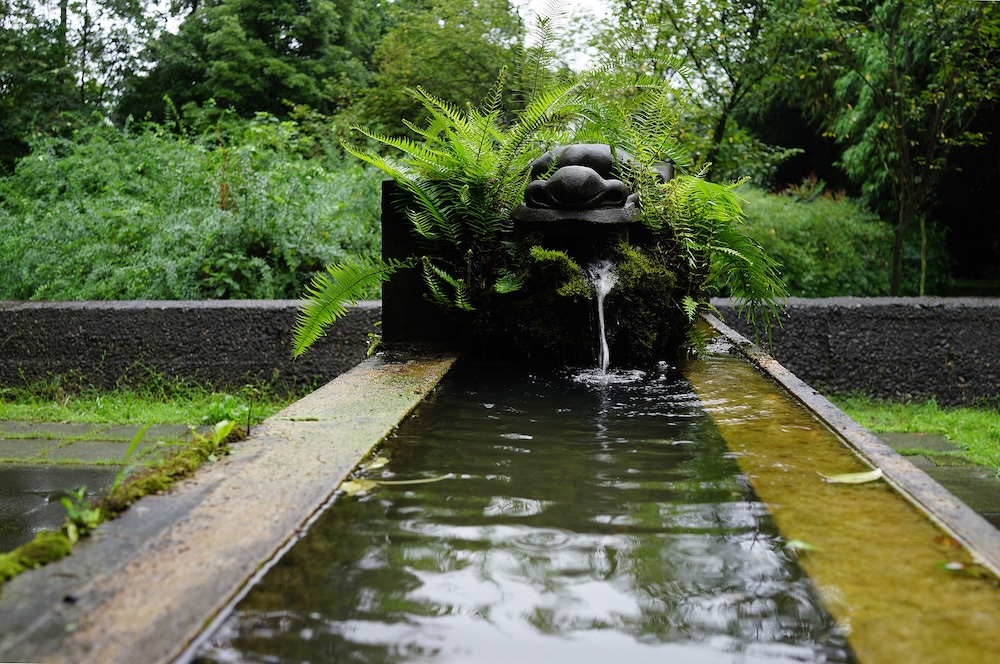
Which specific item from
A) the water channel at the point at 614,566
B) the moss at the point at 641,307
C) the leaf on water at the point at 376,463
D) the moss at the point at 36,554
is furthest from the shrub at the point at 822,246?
the moss at the point at 36,554

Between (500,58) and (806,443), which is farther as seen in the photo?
(500,58)

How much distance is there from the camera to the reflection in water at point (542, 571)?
136 cm

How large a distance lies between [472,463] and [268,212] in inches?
237

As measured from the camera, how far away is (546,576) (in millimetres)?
1629

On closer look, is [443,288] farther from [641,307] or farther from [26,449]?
[26,449]

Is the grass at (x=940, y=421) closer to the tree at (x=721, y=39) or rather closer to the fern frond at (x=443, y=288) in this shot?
the fern frond at (x=443, y=288)

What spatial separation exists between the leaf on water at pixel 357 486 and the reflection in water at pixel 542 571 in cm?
5

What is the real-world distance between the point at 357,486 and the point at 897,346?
5621 mm

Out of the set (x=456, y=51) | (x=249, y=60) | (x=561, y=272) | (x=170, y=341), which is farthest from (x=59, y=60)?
(x=561, y=272)

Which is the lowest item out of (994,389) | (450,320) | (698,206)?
(994,389)

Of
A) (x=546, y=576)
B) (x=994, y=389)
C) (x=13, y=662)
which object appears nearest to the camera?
(x=13, y=662)

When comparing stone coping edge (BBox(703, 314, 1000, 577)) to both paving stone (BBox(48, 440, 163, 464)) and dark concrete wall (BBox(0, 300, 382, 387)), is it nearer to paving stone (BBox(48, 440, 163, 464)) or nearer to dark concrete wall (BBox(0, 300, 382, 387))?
paving stone (BBox(48, 440, 163, 464))

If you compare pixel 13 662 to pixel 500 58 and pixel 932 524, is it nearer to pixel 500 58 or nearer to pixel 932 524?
pixel 932 524

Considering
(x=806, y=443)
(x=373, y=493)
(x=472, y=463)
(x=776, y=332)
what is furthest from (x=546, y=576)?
(x=776, y=332)
